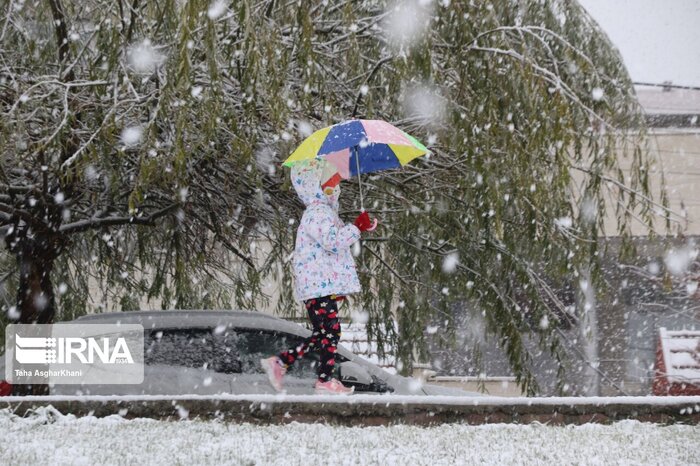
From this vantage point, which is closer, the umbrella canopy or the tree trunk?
the umbrella canopy

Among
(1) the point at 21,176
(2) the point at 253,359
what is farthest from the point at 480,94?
(1) the point at 21,176

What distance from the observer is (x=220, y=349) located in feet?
19.2

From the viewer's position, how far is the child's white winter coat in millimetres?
5043

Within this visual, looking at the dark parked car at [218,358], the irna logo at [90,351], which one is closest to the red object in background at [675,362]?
the dark parked car at [218,358]

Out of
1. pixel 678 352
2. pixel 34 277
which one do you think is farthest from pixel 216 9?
pixel 678 352

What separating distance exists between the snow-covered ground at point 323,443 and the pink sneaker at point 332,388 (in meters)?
0.96

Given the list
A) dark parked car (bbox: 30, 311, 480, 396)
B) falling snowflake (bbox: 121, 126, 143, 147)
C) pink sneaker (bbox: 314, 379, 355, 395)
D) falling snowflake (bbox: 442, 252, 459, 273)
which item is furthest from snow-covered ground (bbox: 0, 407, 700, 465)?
falling snowflake (bbox: 442, 252, 459, 273)

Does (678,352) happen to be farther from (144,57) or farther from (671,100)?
(144,57)

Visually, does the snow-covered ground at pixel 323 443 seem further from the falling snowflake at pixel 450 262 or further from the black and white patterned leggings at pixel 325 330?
the falling snowflake at pixel 450 262

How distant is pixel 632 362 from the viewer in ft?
53.2

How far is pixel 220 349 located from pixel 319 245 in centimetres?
127

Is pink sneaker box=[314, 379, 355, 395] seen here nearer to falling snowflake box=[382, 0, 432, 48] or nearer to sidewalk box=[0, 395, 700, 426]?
sidewalk box=[0, 395, 700, 426]

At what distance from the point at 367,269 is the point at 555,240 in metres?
1.97

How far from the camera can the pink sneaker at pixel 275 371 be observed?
17.2 feet
